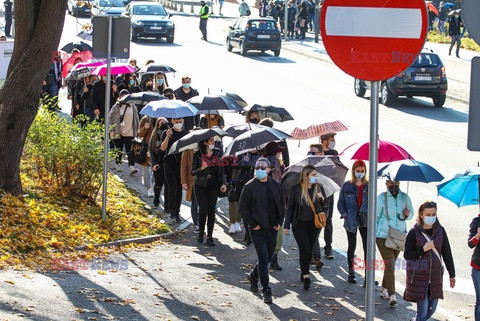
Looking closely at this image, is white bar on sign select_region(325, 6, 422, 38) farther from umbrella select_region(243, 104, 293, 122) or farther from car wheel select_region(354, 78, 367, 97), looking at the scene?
car wheel select_region(354, 78, 367, 97)

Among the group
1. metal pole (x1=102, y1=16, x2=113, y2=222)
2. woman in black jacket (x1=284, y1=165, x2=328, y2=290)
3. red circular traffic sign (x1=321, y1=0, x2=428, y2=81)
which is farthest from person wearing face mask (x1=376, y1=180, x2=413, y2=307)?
red circular traffic sign (x1=321, y1=0, x2=428, y2=81)

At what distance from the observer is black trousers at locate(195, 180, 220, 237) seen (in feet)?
46.5

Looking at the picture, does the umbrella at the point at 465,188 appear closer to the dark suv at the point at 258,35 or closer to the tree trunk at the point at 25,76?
the tree trunk at the point at 25,76

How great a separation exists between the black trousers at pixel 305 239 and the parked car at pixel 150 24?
1345 inches

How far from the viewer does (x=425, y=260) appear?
10031 millimetres

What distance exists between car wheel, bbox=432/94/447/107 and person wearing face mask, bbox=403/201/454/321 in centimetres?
2028

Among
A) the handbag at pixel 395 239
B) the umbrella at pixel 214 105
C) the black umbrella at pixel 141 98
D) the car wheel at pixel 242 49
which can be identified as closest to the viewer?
the handbag at pixel 395 239

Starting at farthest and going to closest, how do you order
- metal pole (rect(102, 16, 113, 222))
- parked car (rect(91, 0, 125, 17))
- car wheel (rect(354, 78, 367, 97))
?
parked car (rect(91, 0, 125, 17)) → car wheel (rect(354, 78, 367, 97)) → metal pole (rect(102, 16, 113, 222))

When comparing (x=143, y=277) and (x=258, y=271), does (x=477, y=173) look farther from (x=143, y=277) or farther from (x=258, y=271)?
(x=143, y=277)

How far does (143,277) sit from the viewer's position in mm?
11805

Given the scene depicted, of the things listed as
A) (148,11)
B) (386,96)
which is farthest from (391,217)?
(148,11)

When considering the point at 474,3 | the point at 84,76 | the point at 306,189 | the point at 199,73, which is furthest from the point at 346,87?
the point at 474,3

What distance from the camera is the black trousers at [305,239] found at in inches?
472

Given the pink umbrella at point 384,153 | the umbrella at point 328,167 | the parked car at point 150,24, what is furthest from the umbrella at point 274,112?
the parked car at point 150,24
